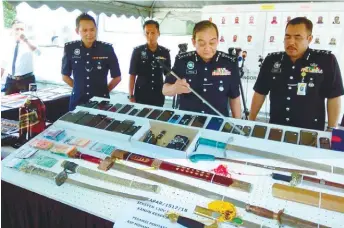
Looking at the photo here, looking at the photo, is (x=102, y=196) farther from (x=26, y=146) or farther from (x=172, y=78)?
(x=172, y=78)

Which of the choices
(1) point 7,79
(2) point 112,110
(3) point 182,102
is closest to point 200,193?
(2) point 112,110

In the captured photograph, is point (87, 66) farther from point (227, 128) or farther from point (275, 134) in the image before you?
point (275, 134)

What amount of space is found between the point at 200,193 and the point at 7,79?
3.74 meters

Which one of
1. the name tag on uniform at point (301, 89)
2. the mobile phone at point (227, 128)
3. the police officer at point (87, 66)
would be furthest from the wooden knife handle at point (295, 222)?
the police officer at point (87, 66)

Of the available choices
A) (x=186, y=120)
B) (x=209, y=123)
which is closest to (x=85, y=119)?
(x=186, y=120)

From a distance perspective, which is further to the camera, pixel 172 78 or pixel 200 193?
pixel 172 78

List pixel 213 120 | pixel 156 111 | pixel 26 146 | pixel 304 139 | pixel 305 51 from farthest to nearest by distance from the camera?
pixel 305 51
pixel 156 111
pixel 213 120
pixel 26 146
pixel 304 139

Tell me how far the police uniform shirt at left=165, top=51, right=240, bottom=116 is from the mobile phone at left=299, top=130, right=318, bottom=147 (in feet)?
2.21

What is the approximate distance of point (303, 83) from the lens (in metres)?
1.93

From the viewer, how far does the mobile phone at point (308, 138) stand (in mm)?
1297

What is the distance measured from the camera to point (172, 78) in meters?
1.97

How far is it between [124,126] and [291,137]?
818 mm

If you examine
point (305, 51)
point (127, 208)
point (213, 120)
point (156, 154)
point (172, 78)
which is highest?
point (305, 51)

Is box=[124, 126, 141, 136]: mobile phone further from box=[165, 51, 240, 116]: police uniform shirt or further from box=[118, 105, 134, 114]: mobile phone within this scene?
box=[165, 51, 240, 116]: police uniform shirt
